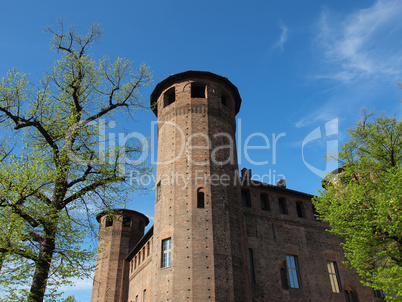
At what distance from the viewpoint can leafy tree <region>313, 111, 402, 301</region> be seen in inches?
476

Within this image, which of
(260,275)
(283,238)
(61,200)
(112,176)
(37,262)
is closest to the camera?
(37,262)

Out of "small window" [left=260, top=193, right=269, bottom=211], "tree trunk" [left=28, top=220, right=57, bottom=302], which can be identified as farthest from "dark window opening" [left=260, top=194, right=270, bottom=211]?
"tree trunk" [left=28, top=220, right=57, bottom=302]

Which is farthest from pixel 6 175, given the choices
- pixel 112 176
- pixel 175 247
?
pixel 175 247

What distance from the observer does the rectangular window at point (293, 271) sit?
57.7ft

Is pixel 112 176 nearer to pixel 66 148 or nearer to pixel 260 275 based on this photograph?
pixel 66 148

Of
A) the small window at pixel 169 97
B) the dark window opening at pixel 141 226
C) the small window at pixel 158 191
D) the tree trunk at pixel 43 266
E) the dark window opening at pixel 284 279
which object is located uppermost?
the small window at pixel 169 97

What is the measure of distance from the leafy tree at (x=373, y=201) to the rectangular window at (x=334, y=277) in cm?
561

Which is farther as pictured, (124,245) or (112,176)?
(124,245)

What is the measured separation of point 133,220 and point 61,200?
831 inches

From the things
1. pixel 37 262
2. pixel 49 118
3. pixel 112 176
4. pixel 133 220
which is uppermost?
pixel 133 220

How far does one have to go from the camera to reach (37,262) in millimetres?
9180

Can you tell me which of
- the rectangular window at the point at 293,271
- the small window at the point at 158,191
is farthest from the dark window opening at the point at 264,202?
the small window at the point at 158,191

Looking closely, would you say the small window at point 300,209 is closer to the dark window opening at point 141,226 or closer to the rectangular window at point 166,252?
the rectangular window at point 166,252

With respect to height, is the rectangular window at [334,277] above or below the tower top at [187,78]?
below
